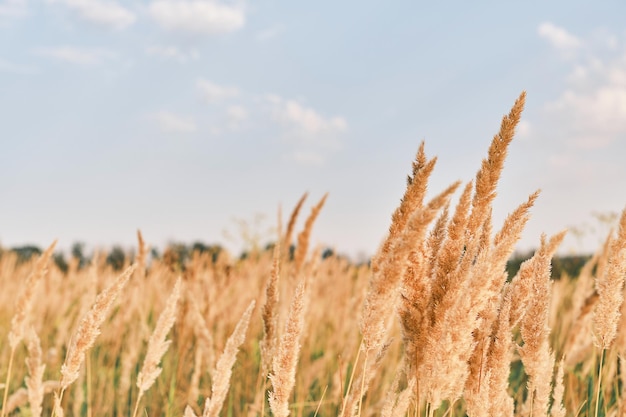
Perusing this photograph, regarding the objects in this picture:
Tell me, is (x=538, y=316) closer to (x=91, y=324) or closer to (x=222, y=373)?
(x=222, y=373)

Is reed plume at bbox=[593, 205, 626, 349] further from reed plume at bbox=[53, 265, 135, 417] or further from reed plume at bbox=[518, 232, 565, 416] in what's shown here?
reed plume at bbox=[53, 265, 135, 417]

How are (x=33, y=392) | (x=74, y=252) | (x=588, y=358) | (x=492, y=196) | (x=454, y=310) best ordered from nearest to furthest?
(x=454, y=310), (x=492, y=196), (x=33, y=392), (x=588, y=358), (x=74, y=252)

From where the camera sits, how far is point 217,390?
1685 mm

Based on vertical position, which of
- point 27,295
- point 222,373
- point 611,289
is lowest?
point 222,373

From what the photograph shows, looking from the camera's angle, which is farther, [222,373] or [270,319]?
[270,319]

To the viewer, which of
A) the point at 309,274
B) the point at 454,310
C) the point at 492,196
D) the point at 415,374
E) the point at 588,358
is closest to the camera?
the point at 454,310

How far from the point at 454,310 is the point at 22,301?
142 centimetres

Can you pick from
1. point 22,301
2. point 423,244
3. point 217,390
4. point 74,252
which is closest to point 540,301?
point 423,244

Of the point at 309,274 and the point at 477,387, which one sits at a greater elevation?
the point at 309,274

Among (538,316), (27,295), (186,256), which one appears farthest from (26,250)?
(538,316)

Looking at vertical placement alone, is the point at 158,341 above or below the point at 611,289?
below

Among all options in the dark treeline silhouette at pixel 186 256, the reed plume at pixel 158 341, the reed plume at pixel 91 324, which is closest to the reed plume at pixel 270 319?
the reed plume at pixel 158 341

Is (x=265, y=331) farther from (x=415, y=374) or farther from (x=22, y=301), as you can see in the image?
(x=22, y=301)

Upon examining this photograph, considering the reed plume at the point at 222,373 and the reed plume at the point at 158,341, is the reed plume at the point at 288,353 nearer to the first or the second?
the reed plume at the point at 222,373
